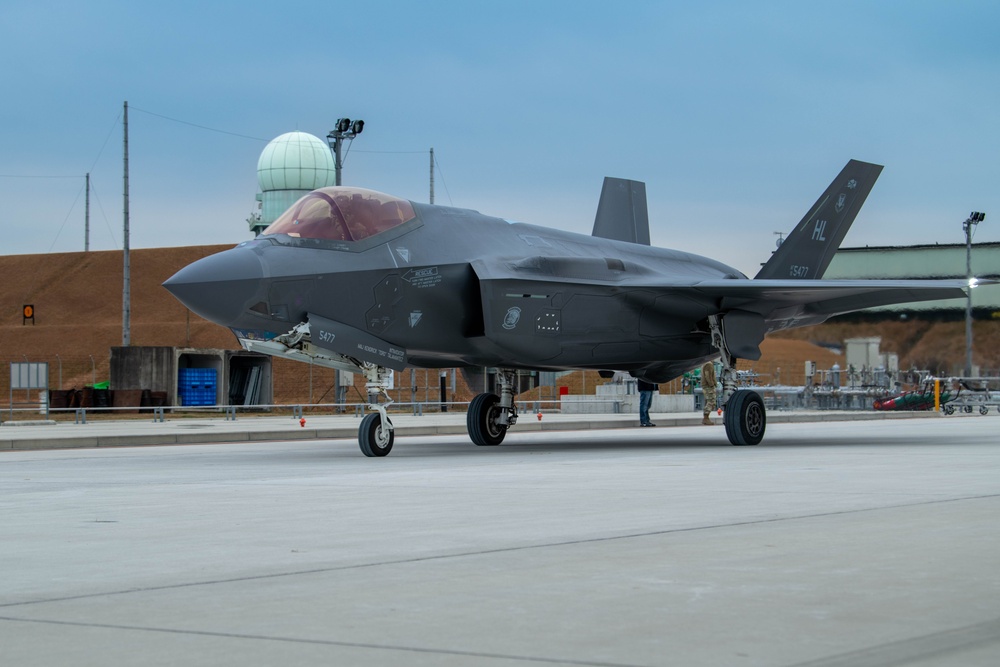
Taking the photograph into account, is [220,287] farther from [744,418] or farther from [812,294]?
[812,294]

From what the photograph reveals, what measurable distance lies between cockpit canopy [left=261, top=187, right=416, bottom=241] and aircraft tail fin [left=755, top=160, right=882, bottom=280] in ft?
27.4

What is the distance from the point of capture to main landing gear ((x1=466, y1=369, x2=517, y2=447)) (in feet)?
59.6

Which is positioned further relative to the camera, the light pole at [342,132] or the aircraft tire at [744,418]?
the light pole at [342,132]

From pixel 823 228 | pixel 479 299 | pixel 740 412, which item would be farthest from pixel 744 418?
pixel 823 228

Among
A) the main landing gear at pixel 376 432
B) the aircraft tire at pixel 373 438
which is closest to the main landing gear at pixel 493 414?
the main landing gear at pixel 376 432

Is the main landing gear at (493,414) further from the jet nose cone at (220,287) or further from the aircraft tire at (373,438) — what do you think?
the jet nose cone at (220,287)

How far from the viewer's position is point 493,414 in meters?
18.4

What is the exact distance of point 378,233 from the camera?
15.1m

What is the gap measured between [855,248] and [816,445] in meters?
16.2

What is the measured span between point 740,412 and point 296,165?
171 ft

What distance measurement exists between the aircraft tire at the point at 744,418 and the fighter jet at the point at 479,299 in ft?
0.07

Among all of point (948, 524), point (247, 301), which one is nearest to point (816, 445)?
point (247, 301)

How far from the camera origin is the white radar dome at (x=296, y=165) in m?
65.7

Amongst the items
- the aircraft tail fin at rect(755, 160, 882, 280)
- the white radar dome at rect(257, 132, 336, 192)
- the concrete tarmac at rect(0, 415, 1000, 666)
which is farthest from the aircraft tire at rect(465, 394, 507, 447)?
the white radar dome at rect(257, 132, 336, 192)
